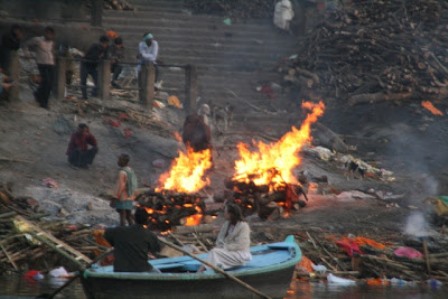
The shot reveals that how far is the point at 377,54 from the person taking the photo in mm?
37688

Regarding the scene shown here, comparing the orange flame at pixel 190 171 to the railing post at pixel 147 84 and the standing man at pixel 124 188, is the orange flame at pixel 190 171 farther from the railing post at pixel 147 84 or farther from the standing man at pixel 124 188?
the standing man at pixel 124 188

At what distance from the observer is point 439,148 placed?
3491 cm

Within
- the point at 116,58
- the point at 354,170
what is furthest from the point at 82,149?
the point at 354,170

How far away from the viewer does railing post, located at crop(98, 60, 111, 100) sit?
1260 inches

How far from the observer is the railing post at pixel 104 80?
32000 mm

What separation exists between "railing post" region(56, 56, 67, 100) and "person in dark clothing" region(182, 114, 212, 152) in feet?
14.1

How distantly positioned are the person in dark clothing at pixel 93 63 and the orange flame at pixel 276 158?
4276 millimetres

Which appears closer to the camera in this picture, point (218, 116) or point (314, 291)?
point (314, 291)

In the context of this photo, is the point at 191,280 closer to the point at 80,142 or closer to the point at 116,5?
the point at 80,142

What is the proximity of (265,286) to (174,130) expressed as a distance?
14737mm

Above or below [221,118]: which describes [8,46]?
above

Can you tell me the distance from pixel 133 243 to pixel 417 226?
36.3 ft

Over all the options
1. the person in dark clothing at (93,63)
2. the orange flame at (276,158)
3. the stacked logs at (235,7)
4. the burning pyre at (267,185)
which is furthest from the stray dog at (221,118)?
the stacked logs at (235,7)

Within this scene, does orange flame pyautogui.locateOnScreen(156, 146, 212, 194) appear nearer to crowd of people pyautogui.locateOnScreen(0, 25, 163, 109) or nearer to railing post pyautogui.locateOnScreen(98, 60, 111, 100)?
railing post pyautogui.locateOnScreen(98, 60, 111, 100)
